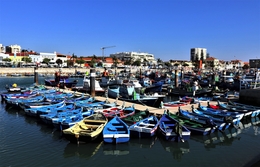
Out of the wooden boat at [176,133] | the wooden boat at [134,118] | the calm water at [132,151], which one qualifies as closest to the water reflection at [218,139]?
the calm water at [132,151]

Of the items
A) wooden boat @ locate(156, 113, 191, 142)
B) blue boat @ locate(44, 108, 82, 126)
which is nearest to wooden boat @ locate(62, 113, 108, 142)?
blue boat @ locate(44, 108, 82, 126)

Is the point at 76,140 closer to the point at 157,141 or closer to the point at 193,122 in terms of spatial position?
the point at 157,141

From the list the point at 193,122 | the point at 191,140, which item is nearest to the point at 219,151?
the point at 191,140

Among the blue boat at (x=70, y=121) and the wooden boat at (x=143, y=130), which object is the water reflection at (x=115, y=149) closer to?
the wooden boat at (x=143, y=130)

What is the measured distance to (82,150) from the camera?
582 inches

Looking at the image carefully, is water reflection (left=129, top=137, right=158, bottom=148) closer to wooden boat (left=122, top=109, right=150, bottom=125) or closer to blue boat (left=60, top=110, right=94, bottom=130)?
wooden boat (left=122, top=109, right=150, bottom=125)

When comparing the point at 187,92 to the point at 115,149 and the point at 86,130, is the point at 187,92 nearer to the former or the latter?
the point at 86,130

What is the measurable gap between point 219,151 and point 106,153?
23.0 ft

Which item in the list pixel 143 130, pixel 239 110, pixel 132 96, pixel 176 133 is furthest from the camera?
pixel 132 96

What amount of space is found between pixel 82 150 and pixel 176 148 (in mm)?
5882

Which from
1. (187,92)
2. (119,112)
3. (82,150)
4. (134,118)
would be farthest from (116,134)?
(187,92)

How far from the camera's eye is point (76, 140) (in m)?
15.2

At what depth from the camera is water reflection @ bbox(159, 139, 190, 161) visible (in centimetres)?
1462

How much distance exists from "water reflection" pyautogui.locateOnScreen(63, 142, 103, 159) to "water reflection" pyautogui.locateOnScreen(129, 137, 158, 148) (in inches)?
85.0
